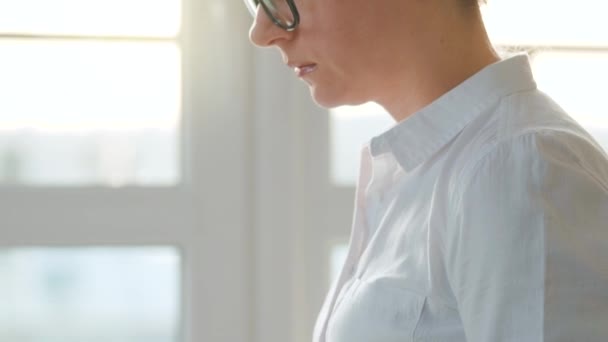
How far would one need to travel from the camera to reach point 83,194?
1.77m

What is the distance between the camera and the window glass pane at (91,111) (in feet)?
5.82

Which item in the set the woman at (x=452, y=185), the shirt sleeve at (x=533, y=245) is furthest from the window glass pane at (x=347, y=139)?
the shirt sleeve at (x=533, y=245)

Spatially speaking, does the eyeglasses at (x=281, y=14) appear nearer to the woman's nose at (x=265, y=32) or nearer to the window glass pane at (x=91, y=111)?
the woman's nose at (x=265, y=32)

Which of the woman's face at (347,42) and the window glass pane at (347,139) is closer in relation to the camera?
the woman's face at (347,42)

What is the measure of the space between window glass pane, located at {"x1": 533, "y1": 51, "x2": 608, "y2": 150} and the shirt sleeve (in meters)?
1.09

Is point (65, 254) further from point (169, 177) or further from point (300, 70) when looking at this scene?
point (300, 70)

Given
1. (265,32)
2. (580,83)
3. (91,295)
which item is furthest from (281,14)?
(580,83)

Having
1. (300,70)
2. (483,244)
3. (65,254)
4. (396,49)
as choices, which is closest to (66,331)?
(65,254)

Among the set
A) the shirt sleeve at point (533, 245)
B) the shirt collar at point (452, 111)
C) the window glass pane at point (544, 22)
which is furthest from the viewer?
the window glass pane at point (544, 22)

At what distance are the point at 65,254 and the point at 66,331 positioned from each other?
0.46ft

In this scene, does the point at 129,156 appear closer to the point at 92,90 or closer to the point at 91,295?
the point at 92,90

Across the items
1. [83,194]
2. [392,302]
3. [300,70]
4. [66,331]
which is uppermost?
[300,70]

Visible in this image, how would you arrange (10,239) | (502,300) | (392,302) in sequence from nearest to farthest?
(502,300), (392,302), (10,239)

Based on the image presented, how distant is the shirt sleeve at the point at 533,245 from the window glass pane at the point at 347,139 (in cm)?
95
